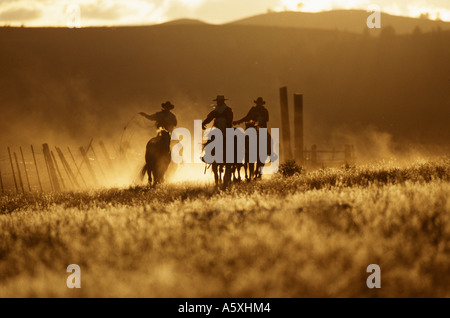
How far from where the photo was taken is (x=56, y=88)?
104188mm

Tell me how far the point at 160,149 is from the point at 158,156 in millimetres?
182

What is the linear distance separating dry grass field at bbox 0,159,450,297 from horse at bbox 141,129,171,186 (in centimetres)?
736

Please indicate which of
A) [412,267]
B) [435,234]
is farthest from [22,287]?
[435,234]

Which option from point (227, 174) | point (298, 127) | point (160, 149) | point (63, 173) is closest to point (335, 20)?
point (63, 173)

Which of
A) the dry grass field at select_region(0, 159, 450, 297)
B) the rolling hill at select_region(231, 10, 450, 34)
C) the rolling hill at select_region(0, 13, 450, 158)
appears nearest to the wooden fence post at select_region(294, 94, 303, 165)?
the dry grass field at select_region(0, 159, 450, 297)

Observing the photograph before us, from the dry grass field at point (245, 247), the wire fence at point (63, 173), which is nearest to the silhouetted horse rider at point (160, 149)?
the wire fence at point (63, 173)

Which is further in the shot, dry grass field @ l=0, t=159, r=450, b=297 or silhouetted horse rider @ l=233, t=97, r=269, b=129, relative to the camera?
silhouetted horse rider @ l=233, t=97, r=269, b=129

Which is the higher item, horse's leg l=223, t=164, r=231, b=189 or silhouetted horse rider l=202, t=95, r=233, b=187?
silhouetted horse rider l=202, t=95, r=233, b=187

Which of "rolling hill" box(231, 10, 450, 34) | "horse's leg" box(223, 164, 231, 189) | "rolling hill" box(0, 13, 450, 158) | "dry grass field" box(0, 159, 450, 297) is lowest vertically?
"dry grass field" box(0, 159, 450, 297)

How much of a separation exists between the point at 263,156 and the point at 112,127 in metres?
74.1

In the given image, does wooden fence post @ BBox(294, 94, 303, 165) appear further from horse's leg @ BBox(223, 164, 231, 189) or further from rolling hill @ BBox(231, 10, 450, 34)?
rolling hill @ BBox(231, 10, 450, 34)

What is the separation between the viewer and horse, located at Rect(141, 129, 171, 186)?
21.0 m

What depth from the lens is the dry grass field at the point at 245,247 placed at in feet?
26.1

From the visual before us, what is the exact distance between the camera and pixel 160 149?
21.0 meters
